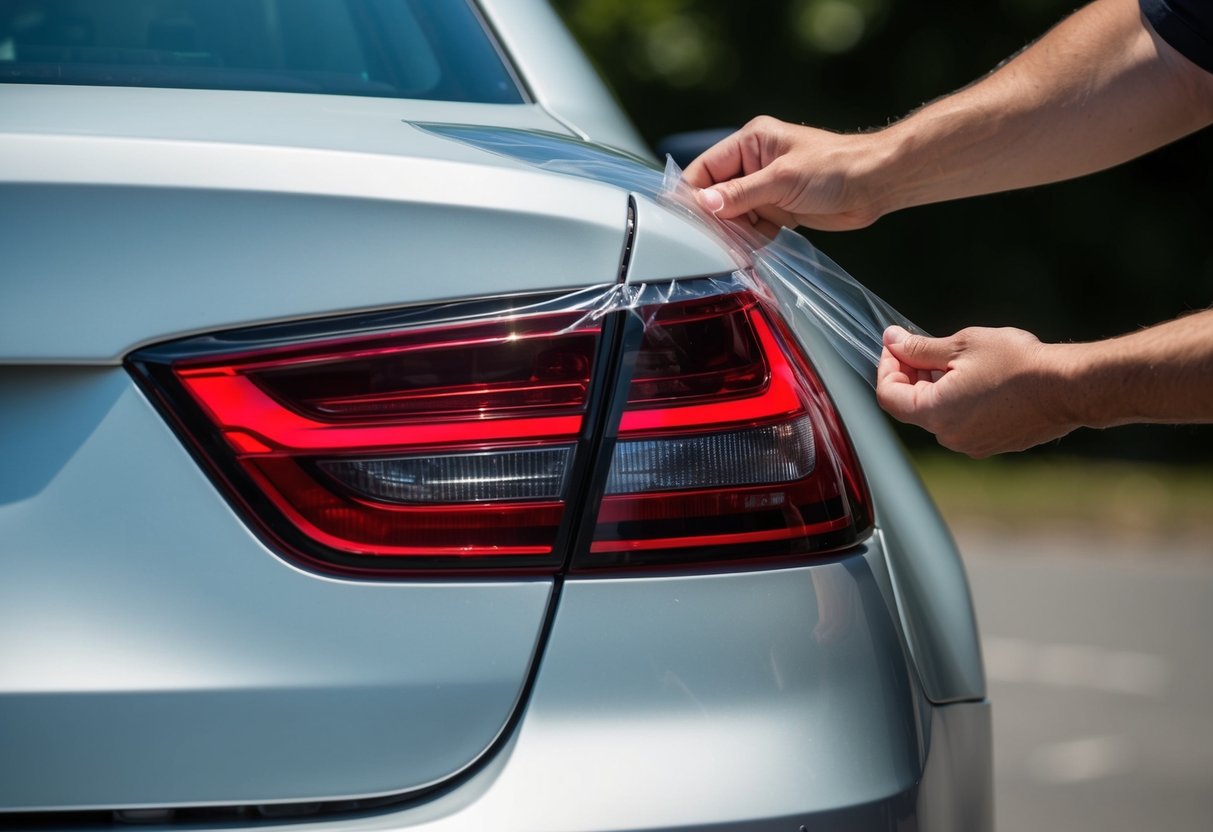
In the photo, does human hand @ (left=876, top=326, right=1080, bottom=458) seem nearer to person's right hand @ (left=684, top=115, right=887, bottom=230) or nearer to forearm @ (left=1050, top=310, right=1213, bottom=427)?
forearm @ (left=1050, top=310, right=1213, bottom=427)

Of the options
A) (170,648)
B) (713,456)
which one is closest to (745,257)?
(713,456)

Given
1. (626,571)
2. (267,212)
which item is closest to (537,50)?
(267,212)

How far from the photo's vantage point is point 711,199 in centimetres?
168

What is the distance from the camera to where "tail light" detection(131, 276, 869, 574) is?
3.66ft

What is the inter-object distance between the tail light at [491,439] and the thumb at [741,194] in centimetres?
51

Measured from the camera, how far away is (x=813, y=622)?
3.86ft

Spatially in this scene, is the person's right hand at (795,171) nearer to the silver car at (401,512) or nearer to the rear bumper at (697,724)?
the silver car at (401,512)

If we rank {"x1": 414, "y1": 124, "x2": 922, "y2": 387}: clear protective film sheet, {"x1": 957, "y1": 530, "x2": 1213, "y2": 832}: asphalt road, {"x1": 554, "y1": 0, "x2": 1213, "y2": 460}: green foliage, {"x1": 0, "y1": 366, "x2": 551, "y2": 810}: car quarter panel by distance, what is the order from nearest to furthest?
{"x1": 0, "y1": 366, "x2": 551, "y2": 810}: car quarter panel
{"x1": 414, "y1": 124, "x2": 922, "y2": 387}: clear protective film sheet
{"x1": 957, "y1": 530, "x2": 1213, "y2": 832}: asphalt road
{"x1": 554, "y1": 0, "x2": 1213, "y2": 460}: green foliage

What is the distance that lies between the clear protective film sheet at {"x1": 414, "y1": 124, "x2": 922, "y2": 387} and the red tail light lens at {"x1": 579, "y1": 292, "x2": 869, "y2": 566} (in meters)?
0.05

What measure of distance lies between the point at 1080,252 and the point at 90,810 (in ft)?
30.1

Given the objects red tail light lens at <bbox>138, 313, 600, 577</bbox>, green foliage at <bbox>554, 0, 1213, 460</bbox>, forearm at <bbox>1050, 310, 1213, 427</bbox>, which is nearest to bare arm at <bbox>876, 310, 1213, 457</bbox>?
forearm at <bbox>1050, 310, 1213, 427</bbox>

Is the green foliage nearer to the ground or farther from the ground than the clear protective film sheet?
farther from the ground

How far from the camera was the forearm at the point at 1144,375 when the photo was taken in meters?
1.34

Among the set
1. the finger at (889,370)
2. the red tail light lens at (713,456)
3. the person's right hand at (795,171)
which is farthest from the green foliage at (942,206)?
the red tail light lens at (713,456)
